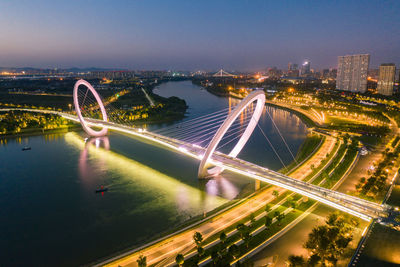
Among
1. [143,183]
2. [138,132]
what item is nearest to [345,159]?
[143,183]

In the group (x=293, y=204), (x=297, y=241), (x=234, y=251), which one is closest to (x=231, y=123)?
(x=293, y=204)

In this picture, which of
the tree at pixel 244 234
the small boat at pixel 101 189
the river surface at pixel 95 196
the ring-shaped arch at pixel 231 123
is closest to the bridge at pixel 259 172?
the ring-shaped arch at pixel 231 123

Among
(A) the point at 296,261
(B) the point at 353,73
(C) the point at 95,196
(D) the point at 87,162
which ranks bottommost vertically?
(C) the point at 95,196

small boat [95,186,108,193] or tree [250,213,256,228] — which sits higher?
tree [250,213,256,228]

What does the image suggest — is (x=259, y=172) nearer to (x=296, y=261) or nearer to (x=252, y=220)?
→ (x=252, y=220)

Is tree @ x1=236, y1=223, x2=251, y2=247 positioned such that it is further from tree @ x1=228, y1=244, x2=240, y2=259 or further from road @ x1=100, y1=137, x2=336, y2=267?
road @ x1=100, y1=137, x2=336, y2=267

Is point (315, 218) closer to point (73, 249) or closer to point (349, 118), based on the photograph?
point (73, 249)

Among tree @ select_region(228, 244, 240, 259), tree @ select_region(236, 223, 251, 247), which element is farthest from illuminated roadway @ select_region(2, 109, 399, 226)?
tree @ select_region(228, 244, 240, 259)
